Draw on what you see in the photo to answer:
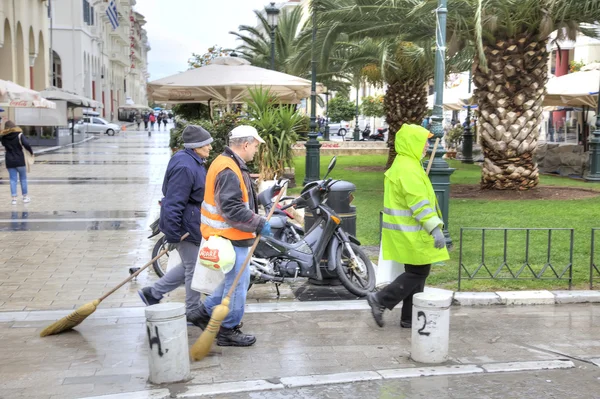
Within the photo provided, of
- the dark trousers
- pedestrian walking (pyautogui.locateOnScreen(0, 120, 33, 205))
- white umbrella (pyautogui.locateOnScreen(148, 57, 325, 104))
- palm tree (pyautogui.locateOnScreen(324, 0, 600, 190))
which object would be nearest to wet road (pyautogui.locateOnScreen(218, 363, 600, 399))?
the dark trousers

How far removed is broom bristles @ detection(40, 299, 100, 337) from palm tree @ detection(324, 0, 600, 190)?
9.25 meters

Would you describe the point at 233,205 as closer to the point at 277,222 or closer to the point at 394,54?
the point at 277,222

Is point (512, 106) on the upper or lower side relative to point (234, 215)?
upper

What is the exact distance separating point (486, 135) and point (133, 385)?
1128cm

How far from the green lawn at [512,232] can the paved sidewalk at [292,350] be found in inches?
32.9

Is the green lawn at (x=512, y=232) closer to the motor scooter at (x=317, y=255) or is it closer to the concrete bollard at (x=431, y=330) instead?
the motor scooter at (x=317, y=255)

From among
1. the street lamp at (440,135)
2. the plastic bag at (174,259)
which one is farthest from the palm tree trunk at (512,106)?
the plastic bag at (174,259)

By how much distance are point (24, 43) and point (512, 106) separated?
3004 cm

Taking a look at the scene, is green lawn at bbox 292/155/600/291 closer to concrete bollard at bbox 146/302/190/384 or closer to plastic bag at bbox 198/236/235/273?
plastic bag at bbox 198/236/235/273

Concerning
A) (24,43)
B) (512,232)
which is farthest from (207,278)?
(24,43)

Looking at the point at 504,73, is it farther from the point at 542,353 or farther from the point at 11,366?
the point at 11,366

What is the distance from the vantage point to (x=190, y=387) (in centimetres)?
506

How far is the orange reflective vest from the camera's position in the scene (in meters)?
5.79

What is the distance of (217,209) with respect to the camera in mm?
5816
